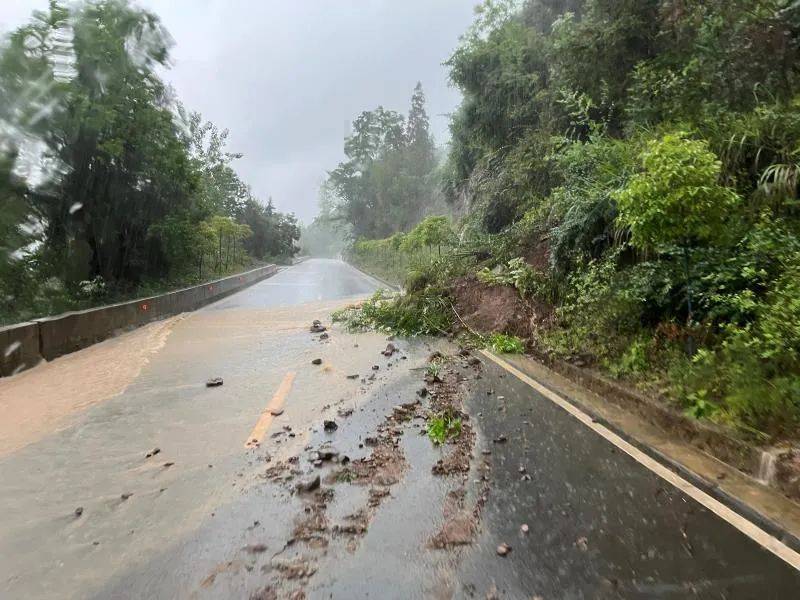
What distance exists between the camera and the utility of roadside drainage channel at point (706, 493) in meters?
3.24

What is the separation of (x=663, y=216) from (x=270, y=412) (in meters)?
4.55

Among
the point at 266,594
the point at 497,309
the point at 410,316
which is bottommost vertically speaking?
the point at 410,316

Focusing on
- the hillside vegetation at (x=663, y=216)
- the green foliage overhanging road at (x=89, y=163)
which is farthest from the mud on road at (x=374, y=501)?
the green foliage overhanging road at (x=89, y=163)

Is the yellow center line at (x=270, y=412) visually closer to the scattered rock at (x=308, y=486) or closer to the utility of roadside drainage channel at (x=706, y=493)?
the scattered rock at (x=308, y=486)

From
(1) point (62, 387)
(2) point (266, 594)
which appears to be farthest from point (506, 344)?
(2) point (266, 594)

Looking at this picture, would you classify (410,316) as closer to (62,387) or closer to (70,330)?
(70,330)

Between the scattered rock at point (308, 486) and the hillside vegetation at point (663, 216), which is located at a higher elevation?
the hillside vegetation at point (663, 216)

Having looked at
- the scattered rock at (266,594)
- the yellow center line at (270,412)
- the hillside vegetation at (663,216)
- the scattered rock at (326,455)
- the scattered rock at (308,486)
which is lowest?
the yellow center line at (270,412)

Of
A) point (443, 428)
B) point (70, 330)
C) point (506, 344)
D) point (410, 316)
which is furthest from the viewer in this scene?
point (410, 316)

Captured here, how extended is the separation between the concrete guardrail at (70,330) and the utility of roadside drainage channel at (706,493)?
8007 mm

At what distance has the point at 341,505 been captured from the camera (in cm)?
386

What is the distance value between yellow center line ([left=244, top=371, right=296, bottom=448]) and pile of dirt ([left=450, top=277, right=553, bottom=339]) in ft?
13.2

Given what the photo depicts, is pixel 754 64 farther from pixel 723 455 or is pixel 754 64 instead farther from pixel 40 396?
pixel 40 396

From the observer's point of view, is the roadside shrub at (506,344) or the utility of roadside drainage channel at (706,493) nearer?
the utility of roadside drainage channel at (706,493)
